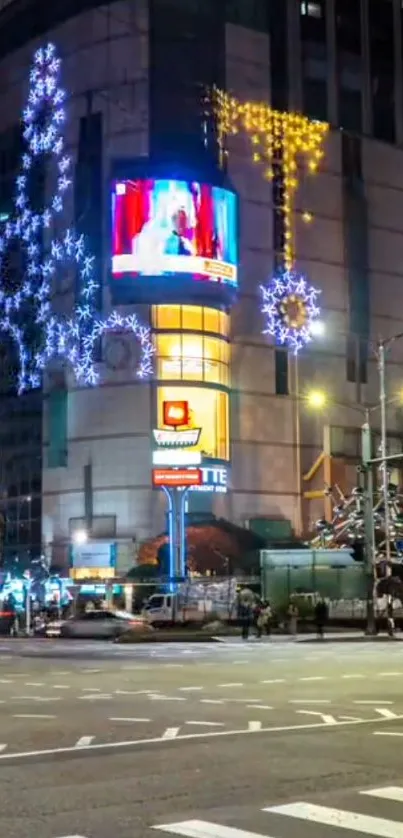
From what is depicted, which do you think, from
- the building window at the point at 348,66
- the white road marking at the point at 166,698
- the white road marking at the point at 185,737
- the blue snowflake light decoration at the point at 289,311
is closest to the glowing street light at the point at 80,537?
the blue snowflake light decoration at the point at 289,311

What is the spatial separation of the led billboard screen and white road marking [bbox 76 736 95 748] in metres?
56.6

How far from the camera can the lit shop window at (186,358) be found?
229 feet

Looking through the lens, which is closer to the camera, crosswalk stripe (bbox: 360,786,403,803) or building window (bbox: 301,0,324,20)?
crosswalk stripe (bbox: 360,786,403,803)

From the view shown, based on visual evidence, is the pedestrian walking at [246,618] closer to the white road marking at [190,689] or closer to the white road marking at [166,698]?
the white road marking at [190,689]

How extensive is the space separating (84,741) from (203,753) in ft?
6.26

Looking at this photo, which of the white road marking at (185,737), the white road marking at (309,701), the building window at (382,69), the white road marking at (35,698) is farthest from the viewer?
the building window at (382,69)

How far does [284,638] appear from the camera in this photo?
43.2 metres

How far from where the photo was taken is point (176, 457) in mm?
66312

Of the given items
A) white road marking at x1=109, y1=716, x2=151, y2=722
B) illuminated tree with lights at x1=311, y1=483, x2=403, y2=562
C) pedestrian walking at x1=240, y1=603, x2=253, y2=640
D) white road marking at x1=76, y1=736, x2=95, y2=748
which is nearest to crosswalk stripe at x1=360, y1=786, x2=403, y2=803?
white road marking at x1=76, y1=736, x2=95, y2=748

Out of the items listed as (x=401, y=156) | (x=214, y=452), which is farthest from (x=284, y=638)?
(x=401, y=156)

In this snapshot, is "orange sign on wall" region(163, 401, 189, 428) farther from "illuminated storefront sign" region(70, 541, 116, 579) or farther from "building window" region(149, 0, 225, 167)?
"building window" region(149, 0, 225, 167)

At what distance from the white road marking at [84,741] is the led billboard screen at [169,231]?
5657 centimetres

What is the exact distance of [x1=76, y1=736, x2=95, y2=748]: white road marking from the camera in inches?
516

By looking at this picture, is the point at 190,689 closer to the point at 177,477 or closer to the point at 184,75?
the point at 177,477
